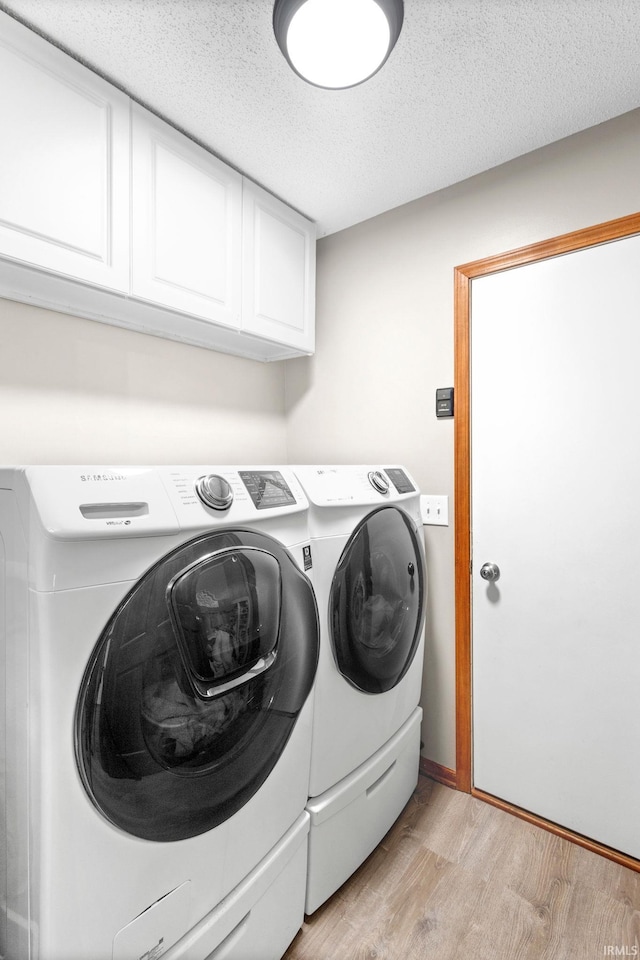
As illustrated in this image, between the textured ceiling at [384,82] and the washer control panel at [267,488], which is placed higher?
the textured ceiling at [384,82]

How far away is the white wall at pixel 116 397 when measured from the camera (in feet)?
4.99

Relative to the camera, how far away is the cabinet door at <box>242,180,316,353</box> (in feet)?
6.09

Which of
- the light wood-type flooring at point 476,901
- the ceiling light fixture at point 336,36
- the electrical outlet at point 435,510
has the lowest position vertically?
the light wood-type flooring at point 476,901

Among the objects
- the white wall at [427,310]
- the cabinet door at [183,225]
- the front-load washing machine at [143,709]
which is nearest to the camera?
the front-load washing machine at [143,709]

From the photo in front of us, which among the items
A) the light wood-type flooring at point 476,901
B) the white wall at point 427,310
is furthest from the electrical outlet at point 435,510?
the light wood-type flooring at point 476,901

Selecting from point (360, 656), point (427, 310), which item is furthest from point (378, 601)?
point (427, 310)

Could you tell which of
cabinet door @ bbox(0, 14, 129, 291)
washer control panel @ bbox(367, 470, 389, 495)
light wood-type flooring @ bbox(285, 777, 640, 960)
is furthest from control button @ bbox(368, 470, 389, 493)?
light wood-type flooring @ bbox(285, 777, 640, 960)

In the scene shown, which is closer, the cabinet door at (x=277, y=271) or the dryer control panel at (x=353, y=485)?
the dryer control panel at (x=353, y=485)

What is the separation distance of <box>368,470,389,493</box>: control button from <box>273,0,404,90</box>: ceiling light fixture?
111cm

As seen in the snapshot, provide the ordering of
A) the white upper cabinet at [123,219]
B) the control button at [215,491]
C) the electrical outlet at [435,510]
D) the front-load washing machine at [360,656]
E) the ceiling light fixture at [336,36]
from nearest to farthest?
the control button at [215,491] → the ceiling light fixture at [336,36] → the white upper cabinet at [123,219] → the front-load washing machine at [360,656] → the electrical outlet at [435,510]

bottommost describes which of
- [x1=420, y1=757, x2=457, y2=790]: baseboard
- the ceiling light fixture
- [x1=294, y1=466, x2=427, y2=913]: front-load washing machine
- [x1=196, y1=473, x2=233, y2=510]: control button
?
[x1=420, y1=757, x2=457, y2=790]: baseboard

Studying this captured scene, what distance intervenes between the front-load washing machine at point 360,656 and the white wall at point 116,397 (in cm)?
84

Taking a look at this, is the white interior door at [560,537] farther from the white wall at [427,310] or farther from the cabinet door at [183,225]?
the cabinet door at [183,225]

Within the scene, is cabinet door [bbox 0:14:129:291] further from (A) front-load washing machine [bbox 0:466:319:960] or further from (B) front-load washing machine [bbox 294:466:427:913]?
(B) front-load washing machine [bbox 294:466:427:913]
